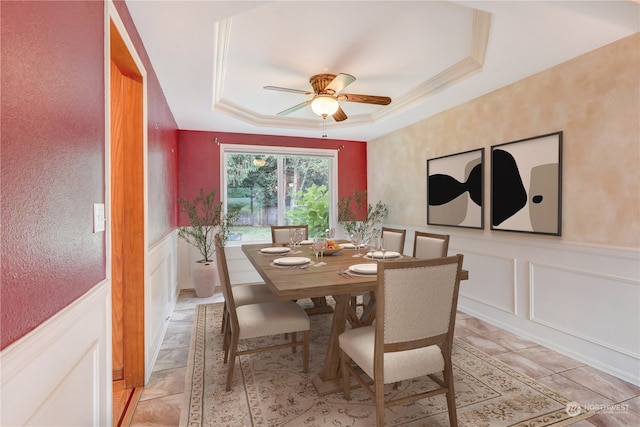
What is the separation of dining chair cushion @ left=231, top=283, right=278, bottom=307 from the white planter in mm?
1541

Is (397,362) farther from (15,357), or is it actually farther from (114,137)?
(114,137)

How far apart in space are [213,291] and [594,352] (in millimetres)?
4068

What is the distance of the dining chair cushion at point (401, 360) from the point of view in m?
1.54

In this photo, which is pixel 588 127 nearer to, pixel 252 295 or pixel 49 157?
pixel 252 295

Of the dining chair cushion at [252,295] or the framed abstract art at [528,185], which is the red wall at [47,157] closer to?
the dining chair cushion at [252,295]

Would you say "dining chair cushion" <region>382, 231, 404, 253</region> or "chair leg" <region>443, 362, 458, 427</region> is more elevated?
"dining chair cushion" <region>382, 231, 404, 253</region>

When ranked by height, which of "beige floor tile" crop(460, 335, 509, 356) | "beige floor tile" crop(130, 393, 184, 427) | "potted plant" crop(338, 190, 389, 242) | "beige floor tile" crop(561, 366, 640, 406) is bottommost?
"beige floor tile" crop(561, 366, 640, 406)

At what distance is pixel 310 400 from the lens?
195 cm

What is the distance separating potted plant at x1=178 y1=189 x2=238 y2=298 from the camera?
13.9ft

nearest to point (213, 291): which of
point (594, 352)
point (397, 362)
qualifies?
point (397, 362)

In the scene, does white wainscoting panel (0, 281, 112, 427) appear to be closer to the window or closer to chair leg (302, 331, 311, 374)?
chair leg (302, 331, 311, 374)

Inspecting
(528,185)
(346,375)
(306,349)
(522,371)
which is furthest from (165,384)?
(528,185)

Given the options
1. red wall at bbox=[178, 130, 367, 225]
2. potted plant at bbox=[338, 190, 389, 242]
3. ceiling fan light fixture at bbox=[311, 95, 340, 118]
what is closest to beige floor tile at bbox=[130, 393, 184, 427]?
ceiling fan light fixture at bbox=[311, 95, 340, 118]

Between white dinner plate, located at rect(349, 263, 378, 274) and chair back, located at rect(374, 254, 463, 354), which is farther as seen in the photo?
white dinner plate, located at rect(349, 263, 378, 274)
